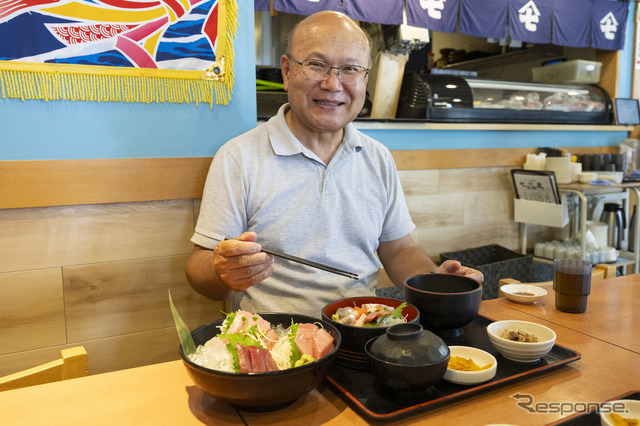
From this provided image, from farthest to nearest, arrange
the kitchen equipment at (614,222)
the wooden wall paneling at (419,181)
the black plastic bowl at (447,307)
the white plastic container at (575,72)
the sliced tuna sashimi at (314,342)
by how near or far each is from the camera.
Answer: the white plastic container at (575,72), the kitchen equipment at (614,222), the wooden wall paneling at (419,181), the black plastic bowl at (447,307), the sliced tuna sashimi at (314,342)

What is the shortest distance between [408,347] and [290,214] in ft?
2.82

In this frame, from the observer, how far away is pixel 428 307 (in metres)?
1.15

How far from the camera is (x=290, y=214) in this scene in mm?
1667

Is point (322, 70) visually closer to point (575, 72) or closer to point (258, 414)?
point (258, 414)

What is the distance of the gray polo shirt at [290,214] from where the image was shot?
165cm

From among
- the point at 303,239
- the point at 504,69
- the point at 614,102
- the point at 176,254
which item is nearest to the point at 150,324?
the point at 176,254

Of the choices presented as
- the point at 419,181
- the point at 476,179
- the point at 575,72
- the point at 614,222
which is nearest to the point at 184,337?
the point at 419,181

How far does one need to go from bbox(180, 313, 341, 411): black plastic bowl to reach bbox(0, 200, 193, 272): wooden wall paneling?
112 centimetres

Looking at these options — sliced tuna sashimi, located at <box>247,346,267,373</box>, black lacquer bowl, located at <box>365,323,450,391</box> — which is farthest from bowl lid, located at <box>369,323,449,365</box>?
sliced tuna sashimi, located at <box>247,346,267,373</box>

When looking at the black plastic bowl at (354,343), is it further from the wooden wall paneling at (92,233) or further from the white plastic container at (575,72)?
the white plastic container at (575,72)

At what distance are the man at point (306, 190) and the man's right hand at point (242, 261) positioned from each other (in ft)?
1.33

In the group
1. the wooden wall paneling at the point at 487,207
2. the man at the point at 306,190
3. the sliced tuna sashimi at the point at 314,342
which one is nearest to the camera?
the sliced tuna sashimi at the point at 314,342

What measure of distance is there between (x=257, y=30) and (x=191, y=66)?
2943 mm

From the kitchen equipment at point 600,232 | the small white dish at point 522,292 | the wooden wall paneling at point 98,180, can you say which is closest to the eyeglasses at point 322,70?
the wooden wall paneling at point 98,180
